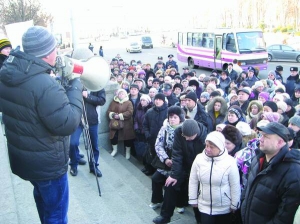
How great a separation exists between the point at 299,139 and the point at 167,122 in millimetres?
1831

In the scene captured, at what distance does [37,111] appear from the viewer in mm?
2170

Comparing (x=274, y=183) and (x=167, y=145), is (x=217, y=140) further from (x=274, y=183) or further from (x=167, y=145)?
(x=167, y=145)

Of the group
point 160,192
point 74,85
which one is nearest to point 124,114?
point 160,192

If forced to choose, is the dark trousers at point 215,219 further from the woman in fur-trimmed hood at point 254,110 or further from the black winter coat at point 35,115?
the woman in fur-trimmed hood at point 254,110

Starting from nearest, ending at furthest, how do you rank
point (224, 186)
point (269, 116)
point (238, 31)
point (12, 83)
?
1. point (12, 83)
2. point (224, 186)
3. point (269, 116)
4. point (238, 31)

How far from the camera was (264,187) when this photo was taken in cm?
277

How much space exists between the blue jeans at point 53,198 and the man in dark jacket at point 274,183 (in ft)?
5.40

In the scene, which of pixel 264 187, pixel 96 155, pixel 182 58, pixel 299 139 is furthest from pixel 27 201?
pixel 182 58

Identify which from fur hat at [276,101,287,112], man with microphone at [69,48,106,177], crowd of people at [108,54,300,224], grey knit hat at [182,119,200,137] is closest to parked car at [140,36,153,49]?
crowd of people at [108,54,300,224]

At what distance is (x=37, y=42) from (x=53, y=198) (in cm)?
119

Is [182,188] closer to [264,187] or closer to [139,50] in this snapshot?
[264,187]

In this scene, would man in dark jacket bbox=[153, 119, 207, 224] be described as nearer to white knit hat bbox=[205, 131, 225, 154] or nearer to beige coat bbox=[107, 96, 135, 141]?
white knit hat bbox=[205, 131, 225, 154]

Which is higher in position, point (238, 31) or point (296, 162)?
point (238, 31)

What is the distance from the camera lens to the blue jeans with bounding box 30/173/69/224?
2.44 m
